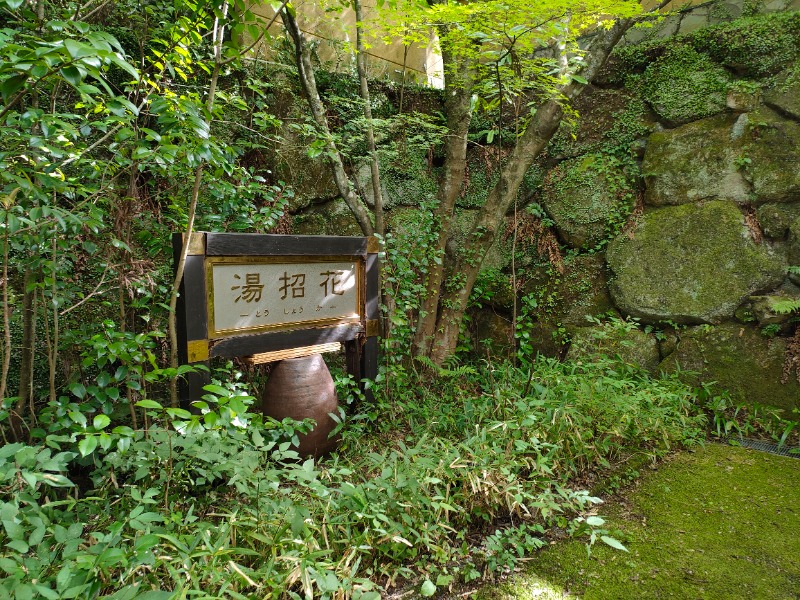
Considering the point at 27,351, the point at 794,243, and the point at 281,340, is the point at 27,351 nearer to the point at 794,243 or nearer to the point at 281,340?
the point at 281,340

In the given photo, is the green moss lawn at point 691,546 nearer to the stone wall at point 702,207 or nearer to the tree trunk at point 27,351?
the stone wall at point 702,207

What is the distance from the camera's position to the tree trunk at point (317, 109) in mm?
3721

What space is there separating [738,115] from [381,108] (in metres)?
3.56

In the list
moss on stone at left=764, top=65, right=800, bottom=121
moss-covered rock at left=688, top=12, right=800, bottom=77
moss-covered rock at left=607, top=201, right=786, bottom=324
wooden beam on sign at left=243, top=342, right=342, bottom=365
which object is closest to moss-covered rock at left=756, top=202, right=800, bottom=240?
moss-covered rock at left=607, top=201, right=786, bottom=324

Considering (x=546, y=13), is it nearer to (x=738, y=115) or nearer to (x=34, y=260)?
(x=738, y=115)

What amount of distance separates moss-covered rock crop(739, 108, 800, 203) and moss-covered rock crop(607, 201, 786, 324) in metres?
0.31

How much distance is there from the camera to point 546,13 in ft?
10.1

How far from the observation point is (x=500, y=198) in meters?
4.49

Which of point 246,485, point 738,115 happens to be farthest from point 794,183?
point 246,485

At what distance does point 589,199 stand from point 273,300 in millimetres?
3514

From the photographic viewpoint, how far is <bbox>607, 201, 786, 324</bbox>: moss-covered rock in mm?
4176

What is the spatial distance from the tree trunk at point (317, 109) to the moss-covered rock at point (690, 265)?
255 centimetres

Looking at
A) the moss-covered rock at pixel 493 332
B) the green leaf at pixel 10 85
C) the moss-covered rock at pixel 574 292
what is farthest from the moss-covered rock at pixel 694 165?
the green leaf at pixel 10 85

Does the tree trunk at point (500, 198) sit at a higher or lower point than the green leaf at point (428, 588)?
higher
